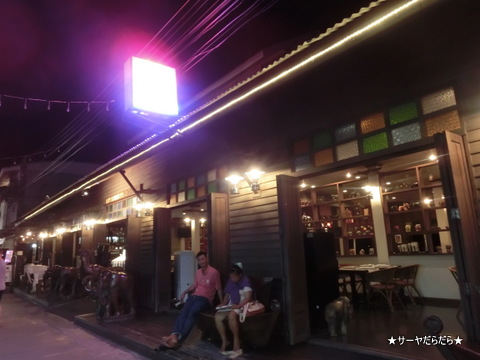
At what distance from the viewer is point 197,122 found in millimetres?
6695

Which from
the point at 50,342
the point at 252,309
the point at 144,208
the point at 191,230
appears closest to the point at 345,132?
the point at 252,309

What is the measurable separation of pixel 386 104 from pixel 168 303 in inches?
287

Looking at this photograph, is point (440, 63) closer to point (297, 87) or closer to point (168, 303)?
point (297, 87)

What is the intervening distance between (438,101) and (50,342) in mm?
8066

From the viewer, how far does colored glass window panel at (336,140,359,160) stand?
17.6 ft

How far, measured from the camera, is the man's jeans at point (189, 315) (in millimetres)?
5574

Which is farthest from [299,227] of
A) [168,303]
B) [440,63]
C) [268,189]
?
[168,303]

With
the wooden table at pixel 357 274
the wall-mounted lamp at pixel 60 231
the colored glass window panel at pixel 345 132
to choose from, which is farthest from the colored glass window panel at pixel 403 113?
the wall-mounted lamp at pixel 60 231

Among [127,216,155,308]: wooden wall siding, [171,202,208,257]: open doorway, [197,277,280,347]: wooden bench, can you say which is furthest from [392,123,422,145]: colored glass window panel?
[171,202,208,257]: open doorway

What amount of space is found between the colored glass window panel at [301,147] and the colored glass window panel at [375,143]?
111 centimetres

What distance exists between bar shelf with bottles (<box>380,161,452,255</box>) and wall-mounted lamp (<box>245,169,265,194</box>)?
157 inches

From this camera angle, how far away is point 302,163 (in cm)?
613

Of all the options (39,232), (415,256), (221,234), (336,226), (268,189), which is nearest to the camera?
(268,189)

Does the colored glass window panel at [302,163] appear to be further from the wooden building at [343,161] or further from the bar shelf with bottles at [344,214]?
the bar shelf with bottles at [344,214]
